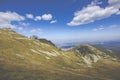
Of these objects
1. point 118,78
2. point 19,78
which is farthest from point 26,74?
point 118,78

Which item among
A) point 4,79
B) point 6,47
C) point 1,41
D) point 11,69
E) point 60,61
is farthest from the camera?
point 60,61

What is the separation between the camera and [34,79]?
206 ft

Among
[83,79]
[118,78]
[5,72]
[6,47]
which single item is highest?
[6,47]

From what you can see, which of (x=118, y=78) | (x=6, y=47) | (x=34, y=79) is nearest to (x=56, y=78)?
(x=34, y=79)

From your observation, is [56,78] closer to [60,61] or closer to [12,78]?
[12,78]

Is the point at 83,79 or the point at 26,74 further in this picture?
the point at 83,79

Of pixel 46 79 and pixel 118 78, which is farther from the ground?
pixel 46 79

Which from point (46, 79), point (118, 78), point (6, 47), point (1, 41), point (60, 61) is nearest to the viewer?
point (46, 79)

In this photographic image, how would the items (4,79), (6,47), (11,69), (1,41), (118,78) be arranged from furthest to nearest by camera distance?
(118,78), (1,41), (6,47), (11,69), (4,79)

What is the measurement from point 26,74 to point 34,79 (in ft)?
20.8

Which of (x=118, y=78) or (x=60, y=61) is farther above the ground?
(x=60, y=61)

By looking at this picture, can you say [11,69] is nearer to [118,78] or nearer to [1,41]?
[1,41]

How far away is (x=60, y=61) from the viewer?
143m

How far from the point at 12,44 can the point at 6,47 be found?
11293mm
